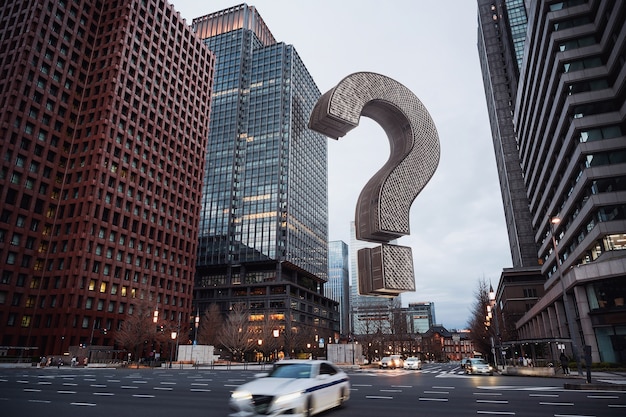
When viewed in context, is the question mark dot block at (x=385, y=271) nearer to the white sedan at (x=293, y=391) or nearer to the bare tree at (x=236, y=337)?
the white sedan at (x=293, y=391)

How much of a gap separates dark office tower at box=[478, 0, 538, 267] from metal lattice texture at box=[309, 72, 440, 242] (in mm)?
98026

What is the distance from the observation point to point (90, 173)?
7444 centimetres

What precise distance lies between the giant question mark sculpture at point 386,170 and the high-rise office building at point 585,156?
1702cm

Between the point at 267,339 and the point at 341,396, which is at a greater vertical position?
the point at 267,339

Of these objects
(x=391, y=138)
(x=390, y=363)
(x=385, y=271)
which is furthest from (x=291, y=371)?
(x=390, y=363)

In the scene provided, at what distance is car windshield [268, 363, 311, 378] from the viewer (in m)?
11.7

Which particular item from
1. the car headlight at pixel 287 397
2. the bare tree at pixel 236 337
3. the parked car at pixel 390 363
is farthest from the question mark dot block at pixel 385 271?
the bare tree at pixel 236 337

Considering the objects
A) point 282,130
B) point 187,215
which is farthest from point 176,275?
point 282,130

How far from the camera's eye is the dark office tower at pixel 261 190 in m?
114

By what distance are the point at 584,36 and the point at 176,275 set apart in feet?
280

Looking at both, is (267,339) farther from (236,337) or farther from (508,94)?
(508,94)

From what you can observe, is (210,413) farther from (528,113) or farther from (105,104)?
(105,104)

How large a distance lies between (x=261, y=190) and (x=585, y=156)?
3412 inches

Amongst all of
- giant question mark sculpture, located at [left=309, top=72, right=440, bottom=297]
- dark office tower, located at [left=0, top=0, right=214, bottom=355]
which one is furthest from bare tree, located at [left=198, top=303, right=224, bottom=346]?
giant question mark sculpture, located at [left=309, top=72, right=440, bottom=297]
